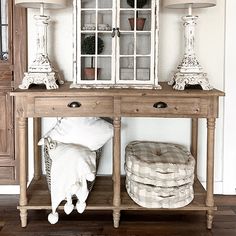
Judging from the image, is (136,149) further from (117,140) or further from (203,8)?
(203,8)

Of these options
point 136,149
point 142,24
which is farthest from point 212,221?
point 142,24

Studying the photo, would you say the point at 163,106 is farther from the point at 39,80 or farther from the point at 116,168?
the point at 39,80

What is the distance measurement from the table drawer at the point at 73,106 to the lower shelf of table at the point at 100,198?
1.85ft

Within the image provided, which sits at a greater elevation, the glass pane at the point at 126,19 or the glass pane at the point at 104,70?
the glass pane at the point at 126,19

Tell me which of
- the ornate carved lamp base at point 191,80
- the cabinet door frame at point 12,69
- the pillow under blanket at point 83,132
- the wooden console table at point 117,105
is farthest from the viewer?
the cabinet door frame at point 12,69

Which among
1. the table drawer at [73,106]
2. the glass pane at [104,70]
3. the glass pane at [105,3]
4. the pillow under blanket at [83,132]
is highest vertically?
the glass pane at [105,3]

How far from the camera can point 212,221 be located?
263 cm

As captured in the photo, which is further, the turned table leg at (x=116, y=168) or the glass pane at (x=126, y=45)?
the glass pane at (x=126, y=45)

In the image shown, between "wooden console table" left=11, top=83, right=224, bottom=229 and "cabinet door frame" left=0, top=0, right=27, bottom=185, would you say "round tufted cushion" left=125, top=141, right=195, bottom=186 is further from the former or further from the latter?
"cabinet door frame" left=0, top=0, right=27, bottom=185

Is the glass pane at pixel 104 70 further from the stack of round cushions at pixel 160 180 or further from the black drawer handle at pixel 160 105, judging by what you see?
the stack of round cushions at pixel 160 180

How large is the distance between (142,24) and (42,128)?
1081 mm

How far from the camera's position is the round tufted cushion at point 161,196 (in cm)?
248

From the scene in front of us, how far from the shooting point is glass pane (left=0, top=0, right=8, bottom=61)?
9.57 ft

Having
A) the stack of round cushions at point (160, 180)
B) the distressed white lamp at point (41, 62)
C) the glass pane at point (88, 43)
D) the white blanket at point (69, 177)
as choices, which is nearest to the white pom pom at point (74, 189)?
the white blanket at point (69, 177)
